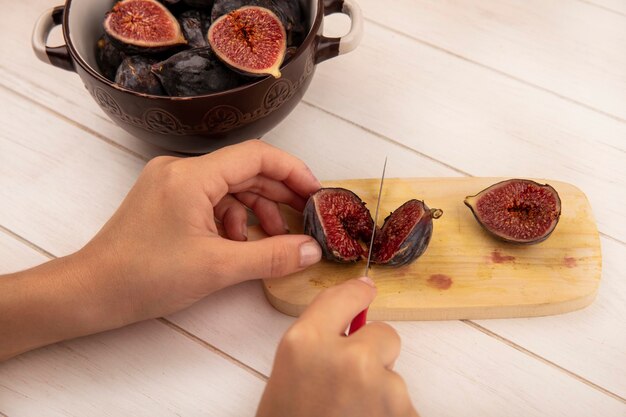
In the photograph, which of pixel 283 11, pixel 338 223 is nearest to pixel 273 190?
pixel 338 223

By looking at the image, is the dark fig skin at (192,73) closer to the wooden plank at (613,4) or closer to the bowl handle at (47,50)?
the bowl handle at (47,50)

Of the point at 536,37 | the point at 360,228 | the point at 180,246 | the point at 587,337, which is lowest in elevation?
the point at 587,337

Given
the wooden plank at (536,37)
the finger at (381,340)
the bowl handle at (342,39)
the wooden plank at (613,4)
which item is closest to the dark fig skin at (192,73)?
the bowl handle at (342,39)

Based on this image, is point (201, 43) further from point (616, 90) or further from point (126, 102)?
point (616, 90)

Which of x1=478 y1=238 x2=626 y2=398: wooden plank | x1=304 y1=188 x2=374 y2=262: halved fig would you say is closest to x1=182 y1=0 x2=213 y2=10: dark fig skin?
x1=304 y1=188 x2=374 y2=262: halved fig

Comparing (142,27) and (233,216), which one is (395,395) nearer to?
(233,216)

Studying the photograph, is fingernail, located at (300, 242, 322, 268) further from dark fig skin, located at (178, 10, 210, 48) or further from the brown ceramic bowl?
dark fig skin, located at (178, 10, 210, 48)
